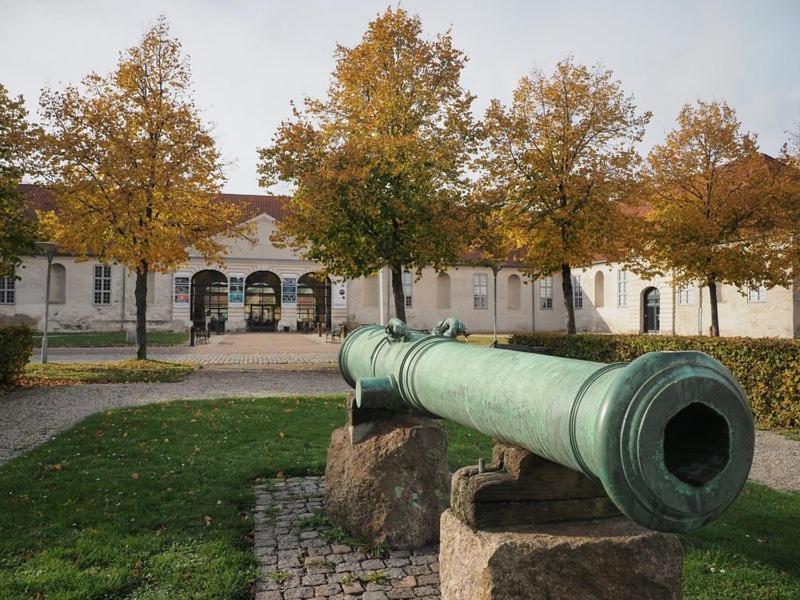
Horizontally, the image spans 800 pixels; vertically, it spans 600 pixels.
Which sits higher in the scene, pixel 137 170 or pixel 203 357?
pixel 137 170

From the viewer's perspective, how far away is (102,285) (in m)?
34.8

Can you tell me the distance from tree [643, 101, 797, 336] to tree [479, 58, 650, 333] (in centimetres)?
160

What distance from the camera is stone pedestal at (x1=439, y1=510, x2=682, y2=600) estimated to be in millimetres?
2094

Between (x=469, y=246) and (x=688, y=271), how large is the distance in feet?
24.5

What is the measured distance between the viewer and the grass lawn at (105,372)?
13.3 meters

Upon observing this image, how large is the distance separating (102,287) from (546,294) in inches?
1045

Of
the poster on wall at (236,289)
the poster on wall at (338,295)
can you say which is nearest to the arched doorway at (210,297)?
the poster on wall at (236,289)

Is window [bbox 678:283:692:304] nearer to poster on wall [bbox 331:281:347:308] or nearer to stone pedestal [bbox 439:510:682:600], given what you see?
poster on wall [bbox 331:281:347:308]

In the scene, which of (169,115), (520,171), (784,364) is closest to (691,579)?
(784,364)

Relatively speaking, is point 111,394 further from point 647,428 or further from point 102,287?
point 102,287

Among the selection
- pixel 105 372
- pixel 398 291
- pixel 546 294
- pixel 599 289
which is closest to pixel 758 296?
pixel 599 289

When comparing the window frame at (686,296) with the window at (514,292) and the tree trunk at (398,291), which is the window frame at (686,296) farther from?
the tree trunk at (398,291)

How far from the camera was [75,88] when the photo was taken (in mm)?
15531

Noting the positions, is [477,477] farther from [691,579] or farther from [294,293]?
[294,293]
